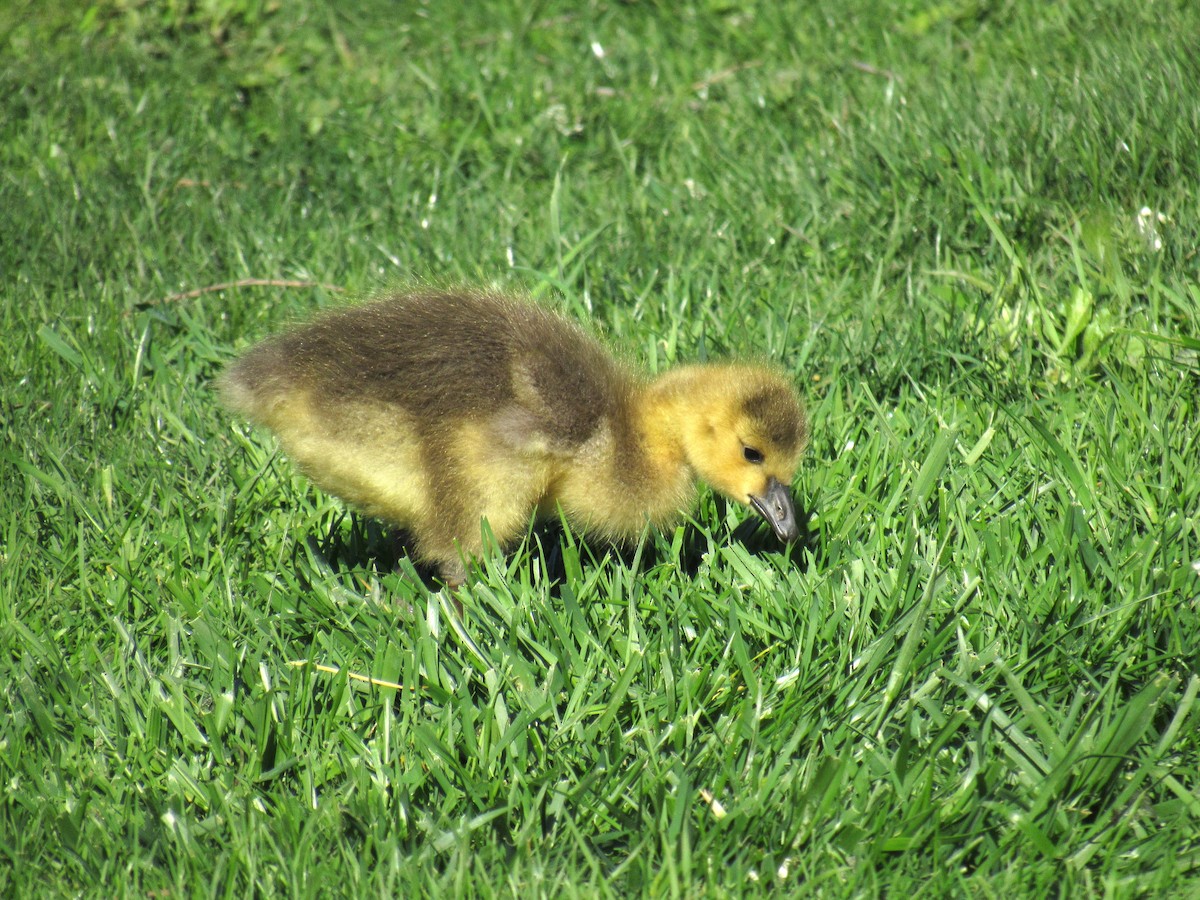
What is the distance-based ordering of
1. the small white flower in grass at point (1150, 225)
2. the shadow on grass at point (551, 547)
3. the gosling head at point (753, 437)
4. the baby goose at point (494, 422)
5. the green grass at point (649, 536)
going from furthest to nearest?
1. the small white flower in grass at point (1150, 225)
2. the shadow on grass at point (551, 547)
3. the gosling head at point (753, 437)
4. the baby goose at point (494, 422)
5. the green grass at point (649, 536)

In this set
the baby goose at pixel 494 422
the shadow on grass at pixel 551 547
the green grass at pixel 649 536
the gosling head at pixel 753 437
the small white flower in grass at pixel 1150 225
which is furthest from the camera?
the small white flower in grass at pixel 1150 225

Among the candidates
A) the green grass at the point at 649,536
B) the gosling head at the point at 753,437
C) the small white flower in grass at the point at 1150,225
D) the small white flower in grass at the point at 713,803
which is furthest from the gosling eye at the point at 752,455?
the small white flower in grass at the point at 1150,225

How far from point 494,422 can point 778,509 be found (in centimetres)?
78

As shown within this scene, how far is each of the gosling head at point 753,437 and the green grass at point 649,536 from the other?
0.18 meters

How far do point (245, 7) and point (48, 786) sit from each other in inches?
194

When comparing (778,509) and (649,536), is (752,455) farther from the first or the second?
(649,536)

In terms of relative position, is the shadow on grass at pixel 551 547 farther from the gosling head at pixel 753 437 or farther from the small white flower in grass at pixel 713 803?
the small white flower in grass at pixel 713 803

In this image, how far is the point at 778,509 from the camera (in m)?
3.39

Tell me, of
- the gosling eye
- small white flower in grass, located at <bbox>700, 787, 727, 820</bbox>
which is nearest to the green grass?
small white flower in grass, located at <bbox>700, 787, 727, 820</bbox>

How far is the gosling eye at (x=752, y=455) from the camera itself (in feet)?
11.2

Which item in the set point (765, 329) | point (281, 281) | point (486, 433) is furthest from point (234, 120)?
point (486, 433)

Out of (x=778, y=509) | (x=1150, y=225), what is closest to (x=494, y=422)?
(x=778, y=509)

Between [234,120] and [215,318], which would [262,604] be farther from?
[234,120]

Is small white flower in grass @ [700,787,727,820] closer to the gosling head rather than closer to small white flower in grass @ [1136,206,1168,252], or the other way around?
the gosling head
